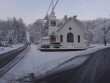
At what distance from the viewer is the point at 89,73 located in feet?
13.6

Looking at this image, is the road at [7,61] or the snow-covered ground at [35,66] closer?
the snow-covered ground at [35,66]

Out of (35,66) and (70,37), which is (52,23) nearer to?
(70,37)

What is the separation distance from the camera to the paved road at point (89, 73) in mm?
4027

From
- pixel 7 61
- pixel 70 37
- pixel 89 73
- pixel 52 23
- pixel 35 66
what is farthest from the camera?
pixel 52 23

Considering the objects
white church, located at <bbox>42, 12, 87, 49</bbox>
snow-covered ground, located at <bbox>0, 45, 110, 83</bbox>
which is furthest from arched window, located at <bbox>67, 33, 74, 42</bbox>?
snow-covered ground, located at <bbox>0, 45, 110, 83</bbox>

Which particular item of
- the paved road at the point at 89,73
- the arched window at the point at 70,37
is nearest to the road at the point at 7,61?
the paved road at the point at 89,73

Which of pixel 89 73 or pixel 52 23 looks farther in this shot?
pixel 52 23

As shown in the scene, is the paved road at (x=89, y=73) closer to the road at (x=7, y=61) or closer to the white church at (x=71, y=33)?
the road at (x=7, y=61)

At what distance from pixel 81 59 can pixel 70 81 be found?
0.70m

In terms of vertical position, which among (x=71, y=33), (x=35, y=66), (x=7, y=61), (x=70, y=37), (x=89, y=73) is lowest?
(x=7, y=61)

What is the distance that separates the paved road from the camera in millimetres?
4027

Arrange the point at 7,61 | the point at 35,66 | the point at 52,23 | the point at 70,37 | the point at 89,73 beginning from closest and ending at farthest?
the point at 89,73, the point at 35,66, the point at 7,61, the point at 70,37, the point at 52,23

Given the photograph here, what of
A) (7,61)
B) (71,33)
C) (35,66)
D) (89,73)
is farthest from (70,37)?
(89,73)

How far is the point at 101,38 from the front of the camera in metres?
117
